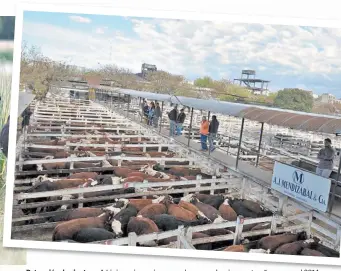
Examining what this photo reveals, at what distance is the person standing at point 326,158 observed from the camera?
6398mm

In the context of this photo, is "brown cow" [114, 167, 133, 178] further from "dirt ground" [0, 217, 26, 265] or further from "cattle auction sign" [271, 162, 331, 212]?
"cattle auction sign" [271, 162, 331, 212]

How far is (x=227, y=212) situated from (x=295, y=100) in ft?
36.8

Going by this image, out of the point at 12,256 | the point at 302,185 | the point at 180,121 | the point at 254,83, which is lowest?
the point at 12,256

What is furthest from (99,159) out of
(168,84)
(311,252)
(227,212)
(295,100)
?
(295,100)

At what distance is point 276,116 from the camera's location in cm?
666

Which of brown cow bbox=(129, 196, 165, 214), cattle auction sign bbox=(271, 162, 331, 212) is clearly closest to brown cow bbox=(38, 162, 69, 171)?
brown cow bbox=(129, 196, 165, 214)

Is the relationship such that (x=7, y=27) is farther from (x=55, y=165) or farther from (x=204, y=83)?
(x=204, y=83)

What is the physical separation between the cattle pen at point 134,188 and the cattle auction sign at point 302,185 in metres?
0.21

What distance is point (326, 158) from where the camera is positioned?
21.1 ft

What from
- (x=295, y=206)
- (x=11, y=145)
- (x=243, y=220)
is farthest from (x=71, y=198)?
(x=295, y=206)

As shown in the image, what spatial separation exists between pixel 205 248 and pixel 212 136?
3924mm

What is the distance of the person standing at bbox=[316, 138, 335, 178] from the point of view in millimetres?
6398

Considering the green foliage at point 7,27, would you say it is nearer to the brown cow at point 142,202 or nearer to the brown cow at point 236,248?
the brown cow at point 142,202

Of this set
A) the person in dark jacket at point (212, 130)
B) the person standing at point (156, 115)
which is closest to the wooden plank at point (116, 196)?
the person in dark jacket at point (212, 130)
